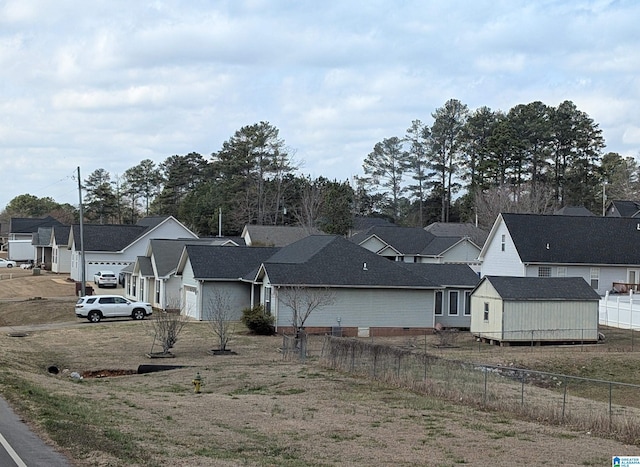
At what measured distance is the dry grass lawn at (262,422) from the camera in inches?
659

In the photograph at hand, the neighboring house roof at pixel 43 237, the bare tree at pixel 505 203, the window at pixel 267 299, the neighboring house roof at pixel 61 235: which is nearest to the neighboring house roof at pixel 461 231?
the bare tree at pixel 505 203

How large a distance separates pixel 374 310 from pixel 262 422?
29.4 metres

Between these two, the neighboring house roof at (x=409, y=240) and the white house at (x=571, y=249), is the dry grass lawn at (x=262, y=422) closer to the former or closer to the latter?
the white house at (x=571, y=249)

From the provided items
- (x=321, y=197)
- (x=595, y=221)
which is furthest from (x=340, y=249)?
(x=321, y=197)

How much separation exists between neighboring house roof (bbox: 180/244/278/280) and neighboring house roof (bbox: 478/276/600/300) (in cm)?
1568

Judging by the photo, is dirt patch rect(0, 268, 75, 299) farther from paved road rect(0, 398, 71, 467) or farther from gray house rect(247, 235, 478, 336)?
paved road rect(0, 398, 71, 467)

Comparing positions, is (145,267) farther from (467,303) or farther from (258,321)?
(467,303)

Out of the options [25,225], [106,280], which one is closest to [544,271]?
[106,280]

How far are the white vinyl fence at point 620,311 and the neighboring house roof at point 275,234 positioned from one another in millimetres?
36479

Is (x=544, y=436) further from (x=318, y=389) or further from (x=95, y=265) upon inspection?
(x=95, y=265)

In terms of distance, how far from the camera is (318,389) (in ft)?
91.8

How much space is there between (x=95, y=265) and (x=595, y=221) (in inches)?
1732

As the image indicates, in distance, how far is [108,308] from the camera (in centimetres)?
5422

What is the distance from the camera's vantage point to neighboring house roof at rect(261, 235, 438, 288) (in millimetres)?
48969
